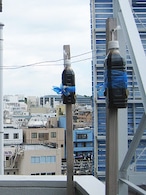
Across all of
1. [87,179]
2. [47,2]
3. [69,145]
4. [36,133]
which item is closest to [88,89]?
[69,145]

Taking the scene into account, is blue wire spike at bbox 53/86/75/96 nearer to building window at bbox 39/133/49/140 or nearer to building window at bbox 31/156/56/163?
building window at bbox 31/156/56/163

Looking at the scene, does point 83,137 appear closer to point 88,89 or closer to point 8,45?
point 88,89

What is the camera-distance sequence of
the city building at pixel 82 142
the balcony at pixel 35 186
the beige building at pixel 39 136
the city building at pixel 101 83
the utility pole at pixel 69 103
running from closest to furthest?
1. the city building at pixel 101 83
2. the utility pole at pixel 69 103
3. the balcony at pixel 35 186
4. the city building at pixel 82 142
5. the beige building at pixel 39 136

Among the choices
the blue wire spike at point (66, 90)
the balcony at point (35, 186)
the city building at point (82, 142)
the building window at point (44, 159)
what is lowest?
the balcony at point (35, 186)

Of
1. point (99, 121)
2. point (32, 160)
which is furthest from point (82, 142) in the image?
point (32, 160)

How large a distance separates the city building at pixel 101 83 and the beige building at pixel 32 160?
1123mm

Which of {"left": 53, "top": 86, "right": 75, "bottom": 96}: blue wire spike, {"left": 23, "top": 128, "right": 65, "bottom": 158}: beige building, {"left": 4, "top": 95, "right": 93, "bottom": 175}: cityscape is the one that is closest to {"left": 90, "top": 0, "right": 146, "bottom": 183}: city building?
{"left": 53, "top": 86, "right": 75, "bottom": 96}: blue wire spike

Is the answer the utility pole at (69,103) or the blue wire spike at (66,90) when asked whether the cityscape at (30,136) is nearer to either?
the utility pole at (69,103)

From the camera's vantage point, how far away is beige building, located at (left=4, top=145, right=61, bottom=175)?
10.0 ft

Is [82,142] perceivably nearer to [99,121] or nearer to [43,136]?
[99,121]

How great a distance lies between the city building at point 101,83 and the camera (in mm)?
1198

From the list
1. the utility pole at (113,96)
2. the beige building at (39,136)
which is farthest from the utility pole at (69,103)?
the beige building at (39,136)

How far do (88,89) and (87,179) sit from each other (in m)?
0.56

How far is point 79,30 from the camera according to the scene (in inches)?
119
